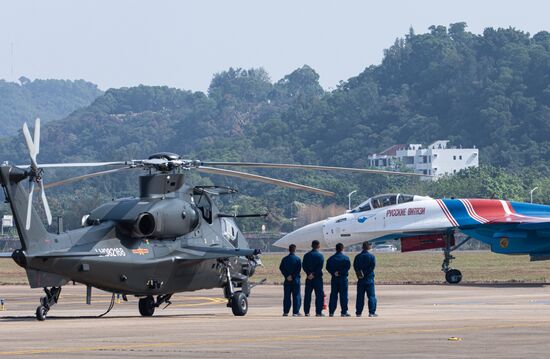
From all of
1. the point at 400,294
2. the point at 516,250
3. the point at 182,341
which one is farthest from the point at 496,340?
the point at 516,250

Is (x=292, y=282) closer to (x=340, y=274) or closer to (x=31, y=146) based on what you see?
(x=340, y=274)

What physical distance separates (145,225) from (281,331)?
6191 mm

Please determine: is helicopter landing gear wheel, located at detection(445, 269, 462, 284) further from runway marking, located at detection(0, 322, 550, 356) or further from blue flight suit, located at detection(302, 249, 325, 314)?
runway marking, located at detection(0, 322, 550, 356)

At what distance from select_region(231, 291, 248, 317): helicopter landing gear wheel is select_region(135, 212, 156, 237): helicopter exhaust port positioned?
2587 mm

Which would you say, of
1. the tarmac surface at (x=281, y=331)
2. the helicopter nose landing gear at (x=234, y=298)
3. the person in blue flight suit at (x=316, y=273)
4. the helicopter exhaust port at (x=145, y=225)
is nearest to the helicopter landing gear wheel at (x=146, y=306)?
the tarmac surface at (x=281, y=331)

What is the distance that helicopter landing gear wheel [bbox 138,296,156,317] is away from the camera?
1233 inches

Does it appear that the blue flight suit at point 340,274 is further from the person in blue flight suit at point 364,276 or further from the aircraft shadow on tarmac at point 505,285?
the aircraft shadow on tarmac at point 505,285

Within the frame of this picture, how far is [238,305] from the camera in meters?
31.0

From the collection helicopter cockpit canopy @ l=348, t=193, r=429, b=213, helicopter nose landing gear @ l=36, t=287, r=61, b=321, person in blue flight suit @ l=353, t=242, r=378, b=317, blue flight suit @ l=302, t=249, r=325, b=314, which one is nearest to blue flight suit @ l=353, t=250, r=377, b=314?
person in blue flight suit @ l=353, t=242, r=378, b=317

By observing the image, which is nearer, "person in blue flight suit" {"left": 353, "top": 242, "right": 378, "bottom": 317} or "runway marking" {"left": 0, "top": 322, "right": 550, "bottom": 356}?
"runway marking" {"left": 0, "top": 322, "right": 550, "bottom": 356}

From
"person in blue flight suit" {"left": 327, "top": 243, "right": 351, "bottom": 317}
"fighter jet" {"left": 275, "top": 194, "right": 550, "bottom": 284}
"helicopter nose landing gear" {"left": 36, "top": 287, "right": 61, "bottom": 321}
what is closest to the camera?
"helicopter nose landing gear" {"left": 36, "top": 287, "right": 61, "bottom": 321}

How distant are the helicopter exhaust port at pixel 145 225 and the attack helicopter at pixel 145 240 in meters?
0.02

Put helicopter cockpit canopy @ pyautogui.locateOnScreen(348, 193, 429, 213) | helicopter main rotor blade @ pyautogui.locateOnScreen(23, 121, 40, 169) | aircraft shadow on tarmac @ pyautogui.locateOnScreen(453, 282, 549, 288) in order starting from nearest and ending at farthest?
helicopter main rotor blade @ pyautogui.locateOnScreen(23, 121, 40, 169) → aircraft shadow on tarmac @ pyautogui.locateOnScreen(453, 282, 549, 288) → helicopter cockpit canopy @ pyautogui.locateOnScreen(348, 193, 429, 213)

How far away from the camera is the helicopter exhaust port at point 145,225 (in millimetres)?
29667
